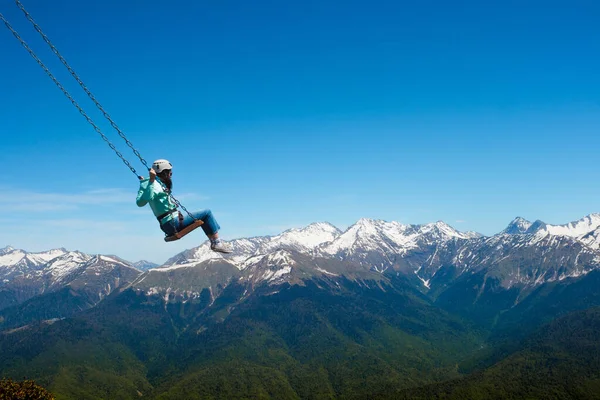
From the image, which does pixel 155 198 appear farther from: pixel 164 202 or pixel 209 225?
pixel 209 225

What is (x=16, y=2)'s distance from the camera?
1155cm

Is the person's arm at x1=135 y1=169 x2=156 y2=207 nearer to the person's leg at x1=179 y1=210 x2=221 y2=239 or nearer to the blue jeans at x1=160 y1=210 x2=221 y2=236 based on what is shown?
the blue jeans at x1=160 y1=210 x2=221 y2=236

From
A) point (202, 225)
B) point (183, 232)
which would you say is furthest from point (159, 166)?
point (202, 225)

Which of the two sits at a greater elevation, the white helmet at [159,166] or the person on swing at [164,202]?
the white helmet at [159,166]

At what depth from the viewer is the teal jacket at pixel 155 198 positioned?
50.2ft

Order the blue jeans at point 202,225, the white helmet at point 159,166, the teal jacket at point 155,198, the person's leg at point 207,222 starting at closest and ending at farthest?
the white helmet at point 159,166 < the teal jacket at point 155,198 < the blue jeans at point 202,225 < the person's leg at point 207,222

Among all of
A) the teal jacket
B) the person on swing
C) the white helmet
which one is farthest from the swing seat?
the white helmet

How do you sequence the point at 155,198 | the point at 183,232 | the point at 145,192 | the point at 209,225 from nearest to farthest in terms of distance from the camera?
the point at 145,192 → the point at 155,198 → the point at 183,232 → the point at 209,225

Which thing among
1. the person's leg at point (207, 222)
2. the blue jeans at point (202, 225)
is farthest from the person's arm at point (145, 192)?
the person's leg at point (207, 222)

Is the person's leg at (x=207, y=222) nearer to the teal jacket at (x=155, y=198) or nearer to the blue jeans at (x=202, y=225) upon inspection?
the blue jeans at (x=202, y=225)

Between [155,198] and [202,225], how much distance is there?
2.39 meters

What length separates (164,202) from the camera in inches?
627

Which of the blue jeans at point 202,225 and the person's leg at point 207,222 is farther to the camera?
the person's leg at point 207,222

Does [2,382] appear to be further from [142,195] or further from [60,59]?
[60,59]
